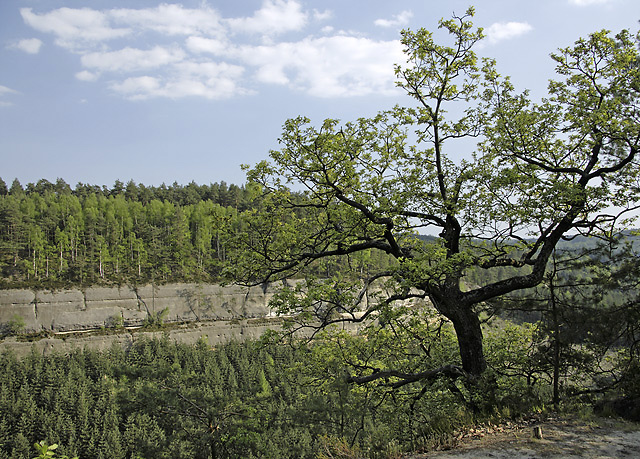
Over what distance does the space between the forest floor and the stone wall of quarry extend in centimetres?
5618

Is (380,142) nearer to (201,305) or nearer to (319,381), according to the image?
(319,381)

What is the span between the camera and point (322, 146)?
8.24m

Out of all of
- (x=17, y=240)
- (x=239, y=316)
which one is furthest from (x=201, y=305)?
(x=17, y=240)

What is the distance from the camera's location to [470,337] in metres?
8.46

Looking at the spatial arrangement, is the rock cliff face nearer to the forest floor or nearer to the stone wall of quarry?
the stone wall of quarry

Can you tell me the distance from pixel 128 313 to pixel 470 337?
2630 inches

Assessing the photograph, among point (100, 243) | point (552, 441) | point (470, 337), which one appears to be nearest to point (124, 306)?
point (100, 243)

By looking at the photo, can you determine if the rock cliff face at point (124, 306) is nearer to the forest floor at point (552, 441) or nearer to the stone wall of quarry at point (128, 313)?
the stone wall of quarry at point (128, 313)

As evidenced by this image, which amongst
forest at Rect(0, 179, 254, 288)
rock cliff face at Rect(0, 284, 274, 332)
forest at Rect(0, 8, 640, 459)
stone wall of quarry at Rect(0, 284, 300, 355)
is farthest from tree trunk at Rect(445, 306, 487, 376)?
stone wall of quarry at Rect(0, 284, 300, 355)

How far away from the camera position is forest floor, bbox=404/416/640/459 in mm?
5824

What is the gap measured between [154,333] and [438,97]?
208 ft

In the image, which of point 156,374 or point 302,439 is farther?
point 302,439

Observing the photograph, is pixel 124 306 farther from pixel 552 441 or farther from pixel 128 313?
pixel 552 441

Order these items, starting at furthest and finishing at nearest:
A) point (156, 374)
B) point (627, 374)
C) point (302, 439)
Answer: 1. point (302, 439)
2. point (156, 374)
3. point (627, 374)
